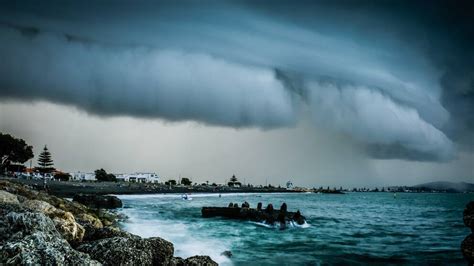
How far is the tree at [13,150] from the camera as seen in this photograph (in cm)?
8088

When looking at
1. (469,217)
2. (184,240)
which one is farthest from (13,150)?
(469,217)

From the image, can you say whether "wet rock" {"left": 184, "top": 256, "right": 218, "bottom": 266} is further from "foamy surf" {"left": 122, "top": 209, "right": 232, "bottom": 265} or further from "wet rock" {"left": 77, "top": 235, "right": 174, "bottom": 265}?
"foamy surf" {"left": 122, "top": 209, "right": 232, "bottom": 265}

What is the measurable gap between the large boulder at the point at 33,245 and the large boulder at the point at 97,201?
42155 millimetres

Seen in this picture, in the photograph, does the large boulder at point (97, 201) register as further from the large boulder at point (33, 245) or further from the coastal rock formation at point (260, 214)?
the large boulder at point (33, 245)

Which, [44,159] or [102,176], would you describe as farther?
[102,176]

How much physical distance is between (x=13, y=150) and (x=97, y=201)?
147ft

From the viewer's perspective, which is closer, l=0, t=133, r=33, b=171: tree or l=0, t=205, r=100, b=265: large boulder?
l=0, t=205, r=100, b=265: large boulder

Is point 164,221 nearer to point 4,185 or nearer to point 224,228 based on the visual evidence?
point 224,228

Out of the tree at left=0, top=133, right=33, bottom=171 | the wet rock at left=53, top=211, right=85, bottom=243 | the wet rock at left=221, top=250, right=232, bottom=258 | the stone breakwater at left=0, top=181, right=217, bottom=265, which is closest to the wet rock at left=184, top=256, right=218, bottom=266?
the stone breakwater at left=0, top=181, right=217, bottom=265

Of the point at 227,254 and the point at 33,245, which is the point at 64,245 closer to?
the point at 33,245

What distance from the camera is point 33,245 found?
6.62 m

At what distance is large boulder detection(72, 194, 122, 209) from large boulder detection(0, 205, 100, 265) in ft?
138

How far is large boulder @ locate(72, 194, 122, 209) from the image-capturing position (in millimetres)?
47875

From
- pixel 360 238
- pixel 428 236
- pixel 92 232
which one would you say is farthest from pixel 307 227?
pixel 92 232
